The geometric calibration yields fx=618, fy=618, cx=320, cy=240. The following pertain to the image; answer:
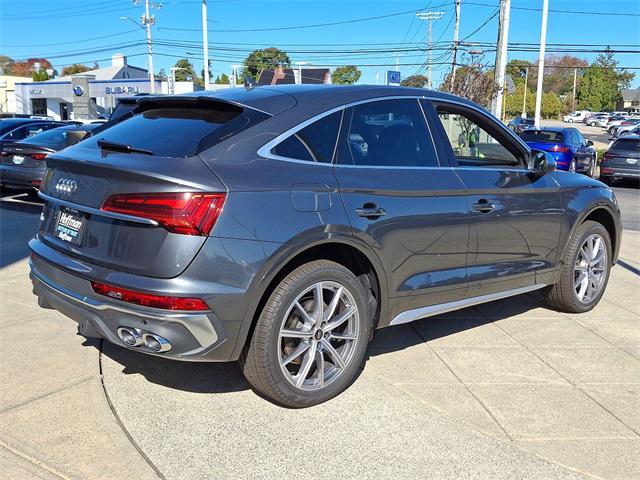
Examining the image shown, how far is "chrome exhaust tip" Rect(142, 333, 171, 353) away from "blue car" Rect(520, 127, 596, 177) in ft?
53.0

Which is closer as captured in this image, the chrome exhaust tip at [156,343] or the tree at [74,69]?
the chrome exhaust tip at [156,343]

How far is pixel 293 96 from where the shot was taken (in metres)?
3.76

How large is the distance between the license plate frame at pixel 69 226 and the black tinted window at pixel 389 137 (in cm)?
154

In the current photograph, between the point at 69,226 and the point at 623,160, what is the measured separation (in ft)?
60.2

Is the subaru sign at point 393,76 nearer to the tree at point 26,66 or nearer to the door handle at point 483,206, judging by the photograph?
the door handle at point 483,206

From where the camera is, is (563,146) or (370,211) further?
(563,146)

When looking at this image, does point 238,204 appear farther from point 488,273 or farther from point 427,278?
point 488,273

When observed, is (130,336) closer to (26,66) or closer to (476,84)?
(476,84)

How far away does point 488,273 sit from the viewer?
4566 millimetres

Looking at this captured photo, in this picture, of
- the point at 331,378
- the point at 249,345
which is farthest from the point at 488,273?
the point at 249,345

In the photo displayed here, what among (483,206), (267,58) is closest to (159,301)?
(483,206)

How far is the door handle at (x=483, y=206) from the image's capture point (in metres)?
4.36

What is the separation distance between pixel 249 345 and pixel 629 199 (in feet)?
49.2

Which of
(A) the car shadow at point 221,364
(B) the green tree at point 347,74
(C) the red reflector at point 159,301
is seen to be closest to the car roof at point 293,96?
(C) the red reflector at point 159,301
